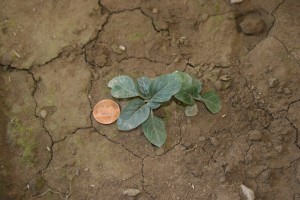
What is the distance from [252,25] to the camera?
2.78m

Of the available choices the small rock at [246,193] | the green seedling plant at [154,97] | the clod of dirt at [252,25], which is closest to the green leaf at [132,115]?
the green seedling plant at [154,97]

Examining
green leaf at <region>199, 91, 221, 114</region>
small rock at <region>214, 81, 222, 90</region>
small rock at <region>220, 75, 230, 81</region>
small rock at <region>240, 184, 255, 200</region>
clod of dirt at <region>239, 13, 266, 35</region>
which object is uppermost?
clod of dirt at <region>239, 13, 266, 35</region>

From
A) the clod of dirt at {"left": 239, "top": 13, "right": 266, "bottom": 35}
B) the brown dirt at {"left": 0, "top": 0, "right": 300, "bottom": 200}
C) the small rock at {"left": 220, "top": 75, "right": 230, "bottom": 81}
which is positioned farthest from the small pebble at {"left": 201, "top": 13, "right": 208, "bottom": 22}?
the small rock at {"left": 220, "top": 75, "right": 230, "bottom": 81}

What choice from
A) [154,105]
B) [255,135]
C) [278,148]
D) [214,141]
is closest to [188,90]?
[154,105]

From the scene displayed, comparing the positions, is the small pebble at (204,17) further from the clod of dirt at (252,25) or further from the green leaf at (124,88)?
the green leaf at (124,88)

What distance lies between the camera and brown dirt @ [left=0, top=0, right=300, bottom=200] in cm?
250

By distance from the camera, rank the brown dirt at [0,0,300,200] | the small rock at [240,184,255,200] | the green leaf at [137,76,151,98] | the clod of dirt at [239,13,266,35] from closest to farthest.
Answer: the small rock at [240,184,255,200] → the brown dirt at [0,0,300,200] → the green leaf at [137,76,151,98] → the clod of dirt at [239,13,266,35]

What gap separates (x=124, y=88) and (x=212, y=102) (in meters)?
0.58

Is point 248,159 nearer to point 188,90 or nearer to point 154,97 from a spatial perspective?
point 188,90

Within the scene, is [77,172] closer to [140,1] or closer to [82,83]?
[82,83]

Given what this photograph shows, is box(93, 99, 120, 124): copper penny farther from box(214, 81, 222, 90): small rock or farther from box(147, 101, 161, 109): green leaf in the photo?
box(214, 81, 222, 90): small rock

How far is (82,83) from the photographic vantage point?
2725 millimetres

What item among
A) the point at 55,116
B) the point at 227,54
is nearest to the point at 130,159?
the point at 55,116

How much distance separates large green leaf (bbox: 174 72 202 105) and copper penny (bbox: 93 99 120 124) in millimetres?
407
